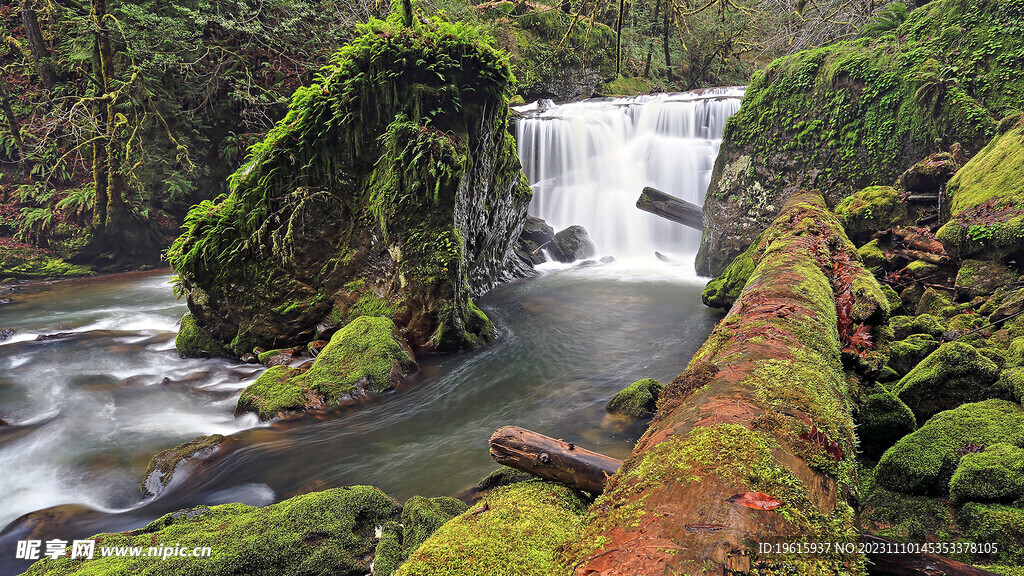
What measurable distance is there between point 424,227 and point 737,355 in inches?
233

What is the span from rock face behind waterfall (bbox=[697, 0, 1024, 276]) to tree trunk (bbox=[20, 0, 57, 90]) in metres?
19.5

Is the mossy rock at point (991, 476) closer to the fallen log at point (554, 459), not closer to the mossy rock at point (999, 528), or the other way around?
the mossy rock at point (999, 528)

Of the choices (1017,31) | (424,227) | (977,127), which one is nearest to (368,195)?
(424,227)

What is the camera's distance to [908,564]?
186 centimetres

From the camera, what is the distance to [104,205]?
1277cm

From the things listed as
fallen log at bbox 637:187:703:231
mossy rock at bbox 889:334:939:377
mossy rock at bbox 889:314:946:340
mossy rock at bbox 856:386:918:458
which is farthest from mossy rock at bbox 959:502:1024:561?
fallen log at bbox 637:187:703:231

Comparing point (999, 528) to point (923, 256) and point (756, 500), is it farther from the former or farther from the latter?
point (923, 256)

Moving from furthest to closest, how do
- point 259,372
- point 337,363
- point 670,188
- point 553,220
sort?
point 553,220
point 670,188
point 259,372
point 337,363

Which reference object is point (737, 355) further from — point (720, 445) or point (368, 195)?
point (368, 195)

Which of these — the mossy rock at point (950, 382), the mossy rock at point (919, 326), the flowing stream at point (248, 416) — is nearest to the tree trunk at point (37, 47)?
the flowing stream at point (248, 416)

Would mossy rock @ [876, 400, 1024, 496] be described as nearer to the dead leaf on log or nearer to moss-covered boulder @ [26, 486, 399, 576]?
the dead leaf on log

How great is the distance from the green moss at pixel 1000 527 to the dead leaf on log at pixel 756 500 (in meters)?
1.57

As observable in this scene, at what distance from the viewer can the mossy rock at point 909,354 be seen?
430 cm

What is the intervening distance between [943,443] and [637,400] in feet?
Result: 10.4
